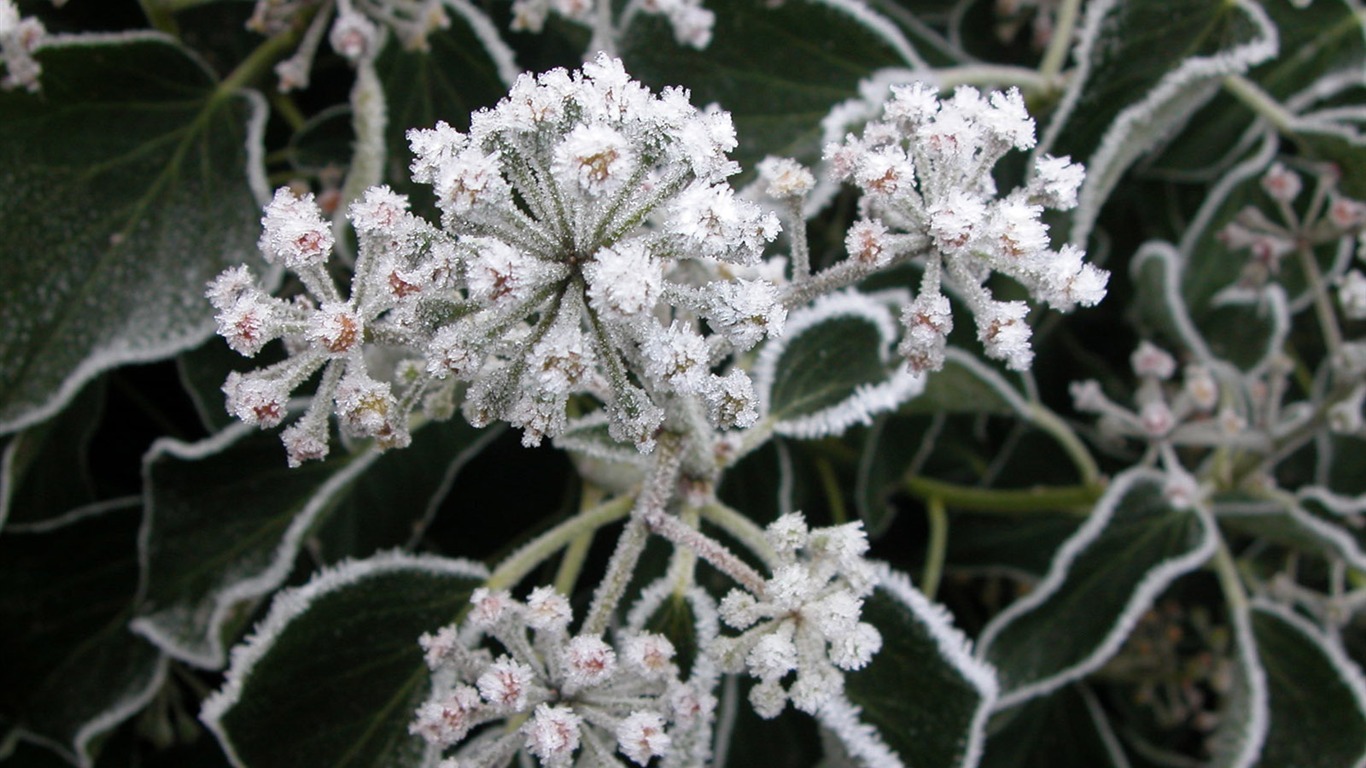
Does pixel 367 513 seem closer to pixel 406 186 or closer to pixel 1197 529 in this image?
pixel 406 186

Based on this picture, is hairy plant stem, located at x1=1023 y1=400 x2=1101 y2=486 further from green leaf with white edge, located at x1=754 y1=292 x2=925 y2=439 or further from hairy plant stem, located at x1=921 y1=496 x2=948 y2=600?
green leaf with white edge, located at x1=754 y1=292 x2=925 y2=439

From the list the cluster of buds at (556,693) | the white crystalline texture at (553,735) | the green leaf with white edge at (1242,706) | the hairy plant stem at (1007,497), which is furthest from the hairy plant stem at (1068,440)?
the white crystalline texture at (553,735)

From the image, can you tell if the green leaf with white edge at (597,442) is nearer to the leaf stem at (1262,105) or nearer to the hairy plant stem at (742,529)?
the hairy plant stem at (742,529)

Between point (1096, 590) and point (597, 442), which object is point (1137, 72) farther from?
point (597, 442)

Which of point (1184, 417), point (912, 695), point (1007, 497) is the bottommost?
point (912, 695)

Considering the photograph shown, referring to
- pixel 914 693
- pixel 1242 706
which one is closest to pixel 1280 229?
pixel 1242 706

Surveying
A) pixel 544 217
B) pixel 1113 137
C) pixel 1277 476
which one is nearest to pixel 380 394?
pixel 544 217

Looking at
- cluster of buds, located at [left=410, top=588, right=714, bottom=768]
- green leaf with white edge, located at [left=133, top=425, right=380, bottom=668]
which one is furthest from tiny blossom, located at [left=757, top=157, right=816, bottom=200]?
green leaf with white edge, located at [left=133, top=425, right=380, bottom=668]
